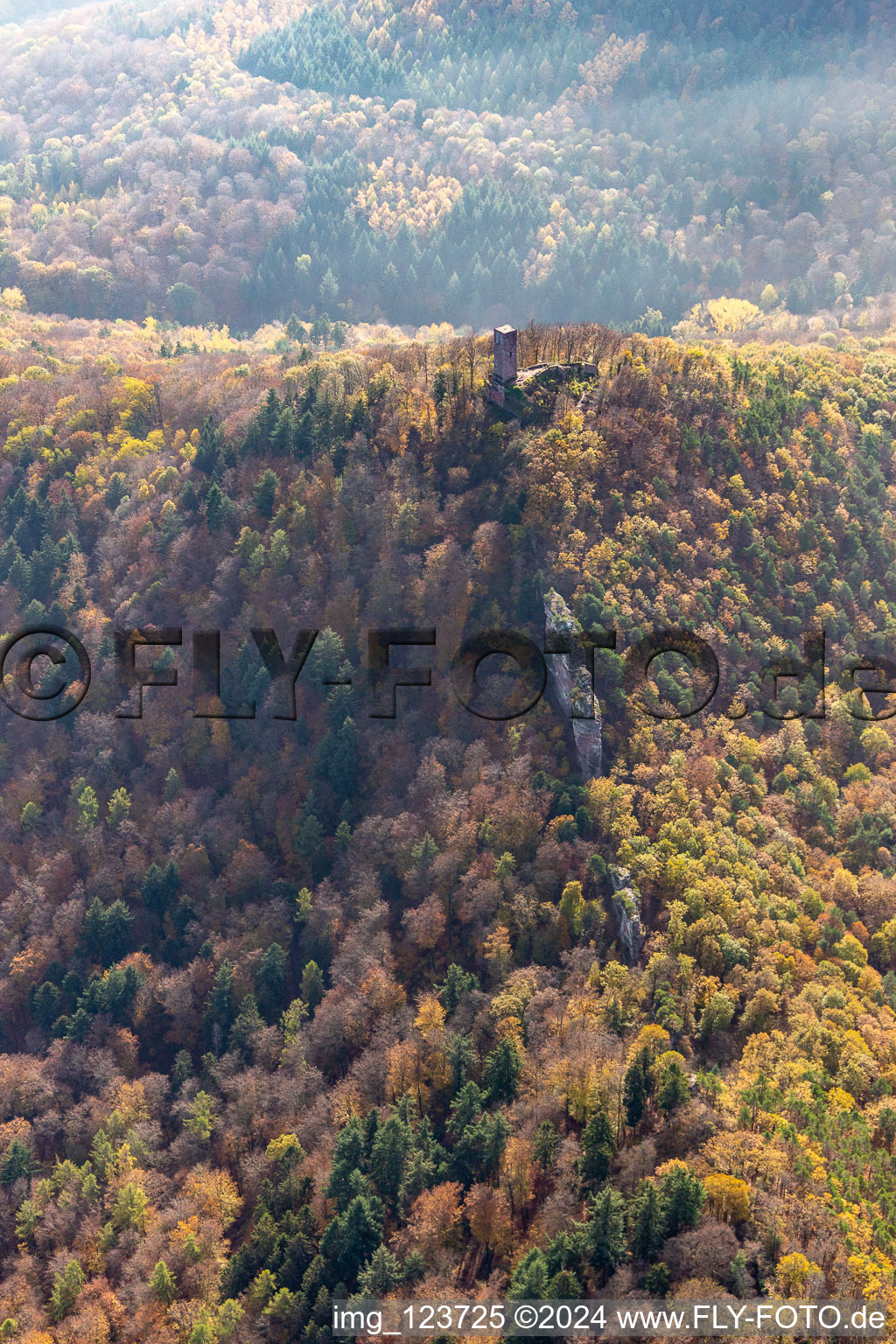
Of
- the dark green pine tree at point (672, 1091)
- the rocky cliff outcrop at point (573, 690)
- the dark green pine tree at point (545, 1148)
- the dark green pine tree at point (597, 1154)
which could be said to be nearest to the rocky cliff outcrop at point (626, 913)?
the rocky cliff outcrop at point (573, 690)

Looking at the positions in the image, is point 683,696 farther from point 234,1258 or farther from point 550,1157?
point 234,1258

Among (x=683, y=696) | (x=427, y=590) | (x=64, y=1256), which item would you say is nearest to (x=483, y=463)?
(x=427, y=590)

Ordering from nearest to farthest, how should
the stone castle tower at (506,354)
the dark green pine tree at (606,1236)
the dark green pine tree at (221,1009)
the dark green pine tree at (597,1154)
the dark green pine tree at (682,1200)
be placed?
the dark green pine tree at (682,1200), the dark green pine tree at (606,1236), the dark green pine tree at (597,1154), the dark green pine tree at (221,1009), the stone castle tower at (506,354)

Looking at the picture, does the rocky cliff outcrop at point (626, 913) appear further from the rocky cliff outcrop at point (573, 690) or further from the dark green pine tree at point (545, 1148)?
the dark green pine tree at point (545, 1148)

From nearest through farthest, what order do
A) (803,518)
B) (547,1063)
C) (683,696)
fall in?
(547,1063) → (683,696) → (803,518)

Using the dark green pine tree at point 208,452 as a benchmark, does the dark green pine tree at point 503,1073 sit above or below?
below

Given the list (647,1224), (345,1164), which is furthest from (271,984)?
(647,1224)
